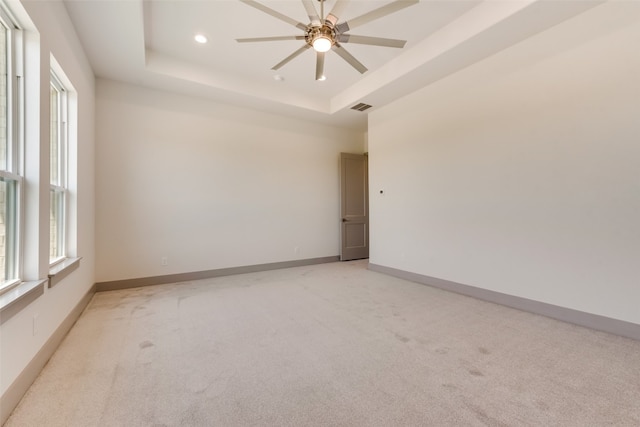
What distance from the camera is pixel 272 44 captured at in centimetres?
340

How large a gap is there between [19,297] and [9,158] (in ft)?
3.13

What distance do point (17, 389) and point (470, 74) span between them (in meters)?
5.08

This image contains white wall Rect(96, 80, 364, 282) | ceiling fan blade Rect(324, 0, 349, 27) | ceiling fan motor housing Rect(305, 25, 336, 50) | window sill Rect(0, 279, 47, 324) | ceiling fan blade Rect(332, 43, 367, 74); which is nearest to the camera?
window sill Rect(0, 279, 47, 324)

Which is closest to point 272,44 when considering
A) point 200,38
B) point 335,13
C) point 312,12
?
point 200,38

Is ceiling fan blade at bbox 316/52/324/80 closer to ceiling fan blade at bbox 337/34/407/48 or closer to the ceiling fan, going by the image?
the ceiling fan

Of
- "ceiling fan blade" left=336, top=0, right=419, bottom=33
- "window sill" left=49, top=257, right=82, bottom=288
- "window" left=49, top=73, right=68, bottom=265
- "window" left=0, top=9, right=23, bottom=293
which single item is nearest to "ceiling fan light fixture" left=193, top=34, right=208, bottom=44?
"window" left=49, top=73, right=68, bottom=265

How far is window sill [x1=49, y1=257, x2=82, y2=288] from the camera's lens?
2.05 meters

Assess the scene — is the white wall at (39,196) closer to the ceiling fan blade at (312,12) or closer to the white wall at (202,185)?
the white wall at (202,185)

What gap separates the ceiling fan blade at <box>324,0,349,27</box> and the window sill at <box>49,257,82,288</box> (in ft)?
10.1

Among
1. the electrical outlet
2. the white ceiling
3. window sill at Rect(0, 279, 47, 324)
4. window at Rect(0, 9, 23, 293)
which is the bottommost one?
the electrical outlet

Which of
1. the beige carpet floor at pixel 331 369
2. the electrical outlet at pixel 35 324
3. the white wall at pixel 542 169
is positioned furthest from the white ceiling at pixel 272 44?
the beige carpet floor at pixel 331 369

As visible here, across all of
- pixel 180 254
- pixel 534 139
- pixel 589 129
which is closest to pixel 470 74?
pixel 534 139

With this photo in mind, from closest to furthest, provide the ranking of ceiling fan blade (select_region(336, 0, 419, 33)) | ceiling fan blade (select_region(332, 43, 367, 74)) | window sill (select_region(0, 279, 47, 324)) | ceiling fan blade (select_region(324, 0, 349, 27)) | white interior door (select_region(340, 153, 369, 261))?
window sill (select_region(0, 279, 47, 324)) → ceiling fan blade (select_region(336, 0, 419, 33)) → ceiling fan blade (select_region(324, 0, 349, 27)) → ceiling fan blade (select_region(332, 43, 367, 74)) → white interior door (select_region(340, 153, 369, 261))

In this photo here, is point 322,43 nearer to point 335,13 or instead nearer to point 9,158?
point 335,13
